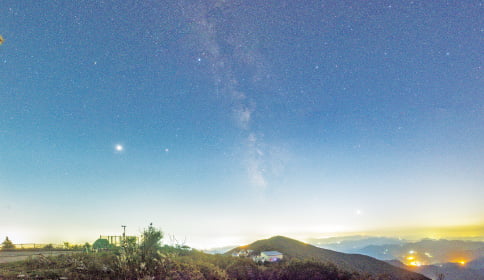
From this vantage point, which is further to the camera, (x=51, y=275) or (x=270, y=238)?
(x=270, y=238)

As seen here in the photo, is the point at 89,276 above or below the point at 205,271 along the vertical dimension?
above

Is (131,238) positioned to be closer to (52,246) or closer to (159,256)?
(159,256)

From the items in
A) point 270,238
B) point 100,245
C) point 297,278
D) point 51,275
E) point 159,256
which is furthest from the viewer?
point 270,238

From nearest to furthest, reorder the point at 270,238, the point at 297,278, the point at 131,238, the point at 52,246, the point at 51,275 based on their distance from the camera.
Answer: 1. the point at 51,275
2. the point at 131,238
3. the point at 297,278
4. the point at 52,246
5. the point at 270,238

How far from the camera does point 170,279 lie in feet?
26.4

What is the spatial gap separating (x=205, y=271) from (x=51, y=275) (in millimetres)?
5588

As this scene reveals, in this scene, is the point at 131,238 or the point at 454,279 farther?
the point at 454,279

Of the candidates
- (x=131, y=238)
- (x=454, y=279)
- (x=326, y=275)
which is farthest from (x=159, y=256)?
(x=454, y=279)

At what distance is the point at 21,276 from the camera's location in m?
8.44

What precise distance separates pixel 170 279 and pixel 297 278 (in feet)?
21.5

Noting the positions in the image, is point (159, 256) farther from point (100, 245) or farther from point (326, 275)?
point (100, 245)

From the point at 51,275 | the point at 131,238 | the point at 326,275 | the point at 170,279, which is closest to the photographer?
the point at 170,279

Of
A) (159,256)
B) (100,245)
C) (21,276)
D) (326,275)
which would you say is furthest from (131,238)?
(100,245)

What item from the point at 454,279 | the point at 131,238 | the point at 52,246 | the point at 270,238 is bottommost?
the point at 454,279
